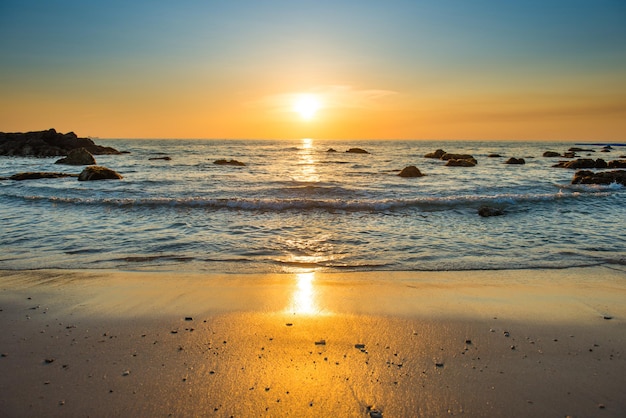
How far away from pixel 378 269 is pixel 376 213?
253 inches

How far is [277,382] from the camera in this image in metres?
3.41

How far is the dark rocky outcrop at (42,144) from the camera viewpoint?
49312mm

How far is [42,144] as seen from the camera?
5044 centimetres

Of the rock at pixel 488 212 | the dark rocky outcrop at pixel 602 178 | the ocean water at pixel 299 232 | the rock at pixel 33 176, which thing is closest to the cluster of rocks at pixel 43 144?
the rock at pixel 33 176

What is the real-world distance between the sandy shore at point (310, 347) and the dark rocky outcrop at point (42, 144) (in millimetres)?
53074

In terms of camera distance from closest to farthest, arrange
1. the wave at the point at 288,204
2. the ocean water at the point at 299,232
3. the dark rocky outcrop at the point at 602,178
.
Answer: the ocean water at the point at 299,232 → the wave at the point at 288,204 → the dark rocky outcrop at the point at 602,178

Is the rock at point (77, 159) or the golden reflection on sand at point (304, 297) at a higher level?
the rock at point (77, 159)

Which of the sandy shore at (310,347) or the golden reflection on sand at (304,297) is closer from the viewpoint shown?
the sandy shore at (310,347)

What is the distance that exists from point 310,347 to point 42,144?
5937cm

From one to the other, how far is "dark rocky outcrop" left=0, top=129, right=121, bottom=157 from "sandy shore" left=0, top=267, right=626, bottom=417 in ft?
174

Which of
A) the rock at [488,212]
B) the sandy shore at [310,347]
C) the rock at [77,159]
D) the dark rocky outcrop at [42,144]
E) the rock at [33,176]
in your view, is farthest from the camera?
the dark rocky outcrop at [42,144]

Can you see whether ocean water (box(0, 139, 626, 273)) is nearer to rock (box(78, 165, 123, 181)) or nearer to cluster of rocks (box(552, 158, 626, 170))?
rock (box(78, 165, 123, 181))

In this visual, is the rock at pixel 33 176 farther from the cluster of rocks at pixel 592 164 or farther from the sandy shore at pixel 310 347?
the cluster of rocks at pixel 592 164

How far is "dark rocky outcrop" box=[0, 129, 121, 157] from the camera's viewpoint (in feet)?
162
